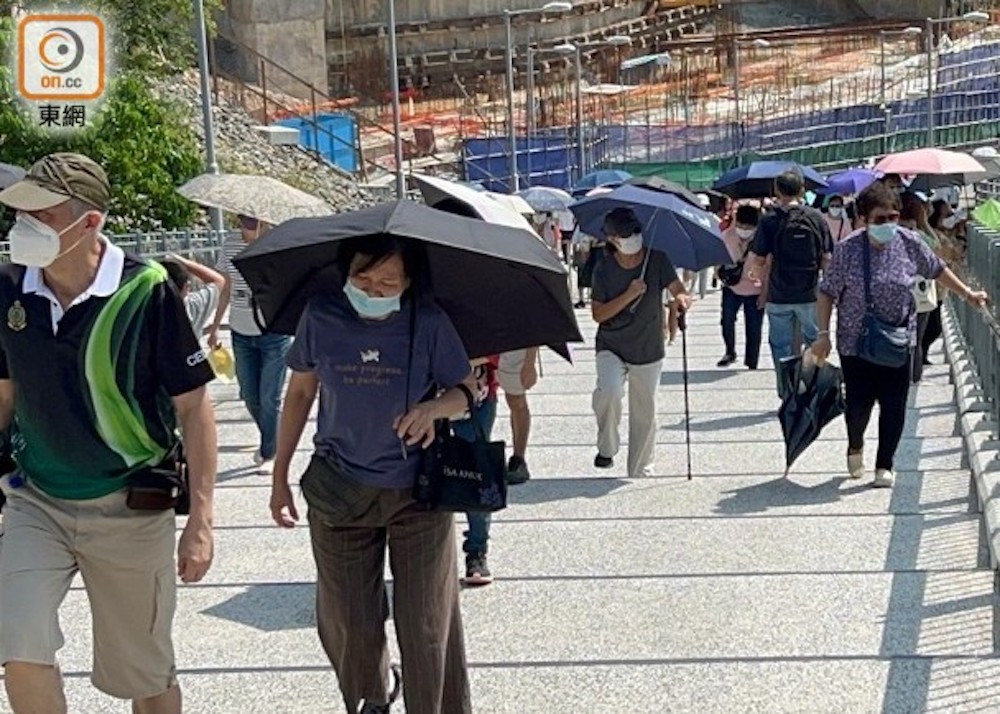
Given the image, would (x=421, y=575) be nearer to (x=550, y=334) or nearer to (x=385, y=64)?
(x=550, y=334)

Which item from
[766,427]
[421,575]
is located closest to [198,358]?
[421,575]

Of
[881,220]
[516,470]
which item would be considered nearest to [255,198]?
[516,470]

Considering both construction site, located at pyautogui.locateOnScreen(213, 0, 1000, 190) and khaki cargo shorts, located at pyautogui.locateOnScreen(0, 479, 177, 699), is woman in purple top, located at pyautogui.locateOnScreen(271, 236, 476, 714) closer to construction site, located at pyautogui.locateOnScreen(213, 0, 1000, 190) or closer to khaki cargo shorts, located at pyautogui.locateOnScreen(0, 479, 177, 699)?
khaki cargo shorts, located at pyautogui.locateOnScreen(0, 479, 177, 699)

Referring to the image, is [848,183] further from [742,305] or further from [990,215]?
[990,215]

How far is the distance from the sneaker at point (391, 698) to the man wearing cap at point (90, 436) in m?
0.60

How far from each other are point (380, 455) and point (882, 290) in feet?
16.3

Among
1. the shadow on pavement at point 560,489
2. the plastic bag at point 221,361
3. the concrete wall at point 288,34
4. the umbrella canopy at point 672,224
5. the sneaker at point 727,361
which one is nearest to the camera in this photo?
the shadow on pavement at point 560,489

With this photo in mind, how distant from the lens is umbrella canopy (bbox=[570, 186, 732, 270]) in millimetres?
10867

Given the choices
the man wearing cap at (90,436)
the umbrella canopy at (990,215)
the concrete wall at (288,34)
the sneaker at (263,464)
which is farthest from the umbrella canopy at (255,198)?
the concrete wall at (288,34)

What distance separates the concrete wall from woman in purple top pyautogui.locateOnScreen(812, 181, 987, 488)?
50482 mm

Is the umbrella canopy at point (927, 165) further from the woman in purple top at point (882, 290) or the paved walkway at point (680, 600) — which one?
the woman in purple top at point (882, 290)

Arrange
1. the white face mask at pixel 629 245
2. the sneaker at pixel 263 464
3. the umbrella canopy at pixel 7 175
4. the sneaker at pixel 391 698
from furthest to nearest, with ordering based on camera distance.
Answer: the umbrella canopy at pixel 7 175, the sneaker at pixel 263 464, the white face mask at pixel 629 245, the sneaker at pixel 391 698

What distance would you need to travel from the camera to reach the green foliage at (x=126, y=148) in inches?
1251

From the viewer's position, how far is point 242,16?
197 ft
